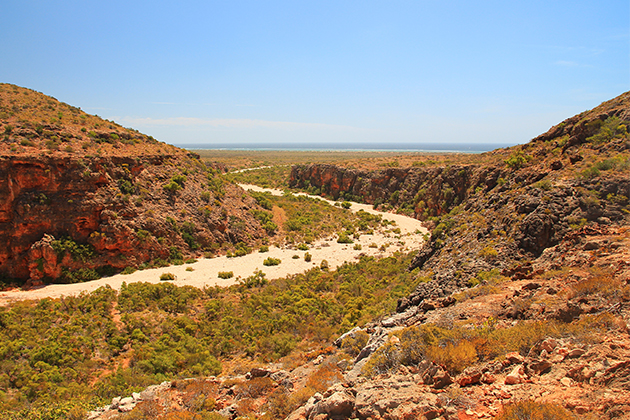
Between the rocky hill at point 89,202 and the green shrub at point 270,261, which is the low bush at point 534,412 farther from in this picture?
the rocky hill at point 89,202

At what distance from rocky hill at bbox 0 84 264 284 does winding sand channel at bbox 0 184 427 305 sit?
172 centimetres

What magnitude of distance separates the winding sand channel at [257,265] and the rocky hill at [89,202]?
1721 millimetres

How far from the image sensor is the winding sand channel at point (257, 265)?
68.7 ft

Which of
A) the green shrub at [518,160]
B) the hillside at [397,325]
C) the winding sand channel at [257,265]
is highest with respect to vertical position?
the green shrub at [518,160]

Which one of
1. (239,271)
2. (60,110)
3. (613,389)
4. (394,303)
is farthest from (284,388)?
(60,110)

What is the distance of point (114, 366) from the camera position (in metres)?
12.9

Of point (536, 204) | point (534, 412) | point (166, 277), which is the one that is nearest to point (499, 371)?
point (534, 412)

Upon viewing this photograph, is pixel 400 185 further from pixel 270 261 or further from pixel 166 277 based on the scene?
pixel 166 277

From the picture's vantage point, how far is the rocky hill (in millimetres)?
22266

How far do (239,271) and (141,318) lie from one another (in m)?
10.5

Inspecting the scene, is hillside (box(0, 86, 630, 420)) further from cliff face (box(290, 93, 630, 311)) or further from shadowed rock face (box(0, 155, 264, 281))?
shadowed rock face (box(0, 155, 264, 281))

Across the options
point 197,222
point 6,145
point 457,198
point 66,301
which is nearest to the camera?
point 66,301

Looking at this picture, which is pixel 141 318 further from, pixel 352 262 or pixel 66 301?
pixel 352 262

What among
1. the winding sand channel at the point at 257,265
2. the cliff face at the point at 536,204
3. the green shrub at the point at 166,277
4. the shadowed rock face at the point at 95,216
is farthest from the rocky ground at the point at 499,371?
the shadowed rock face at the point at 95,216
